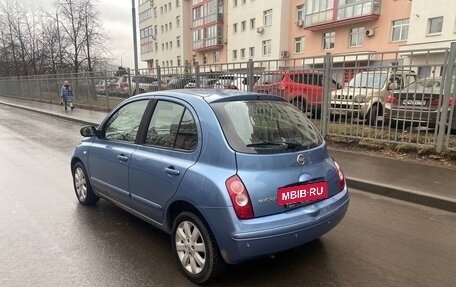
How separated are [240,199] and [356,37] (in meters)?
32.1

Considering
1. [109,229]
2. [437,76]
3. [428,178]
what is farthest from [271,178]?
[437,76]

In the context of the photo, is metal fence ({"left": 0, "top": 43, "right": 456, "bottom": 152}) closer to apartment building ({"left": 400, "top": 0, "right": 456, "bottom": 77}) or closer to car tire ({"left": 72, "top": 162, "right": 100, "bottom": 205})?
car tire ({"left": 72, "top": 162, "right": 100, "bottom": 205})

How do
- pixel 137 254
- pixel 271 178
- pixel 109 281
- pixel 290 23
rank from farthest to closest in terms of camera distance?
pixel 290 23
pixel 137 254
pixel 109 281
pixel 271 178

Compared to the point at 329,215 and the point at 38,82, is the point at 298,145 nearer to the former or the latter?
the point at 329,215

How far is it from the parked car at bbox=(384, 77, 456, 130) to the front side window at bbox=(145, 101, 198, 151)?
17.0ft

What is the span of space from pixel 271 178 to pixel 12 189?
4443mm

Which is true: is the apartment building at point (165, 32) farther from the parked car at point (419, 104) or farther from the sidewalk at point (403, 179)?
the sidewalk at point (403, 179)

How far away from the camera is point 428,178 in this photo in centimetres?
571

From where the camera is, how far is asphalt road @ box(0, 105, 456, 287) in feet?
10.1

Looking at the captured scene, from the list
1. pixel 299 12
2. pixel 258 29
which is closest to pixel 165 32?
pixel 258 29

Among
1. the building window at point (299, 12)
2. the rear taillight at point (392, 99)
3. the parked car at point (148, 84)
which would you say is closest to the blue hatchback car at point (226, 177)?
the rear taillight at point (392, 99)

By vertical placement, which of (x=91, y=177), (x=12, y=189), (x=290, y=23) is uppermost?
(x=290, y=23)

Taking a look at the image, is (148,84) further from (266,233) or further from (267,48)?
(267,48)

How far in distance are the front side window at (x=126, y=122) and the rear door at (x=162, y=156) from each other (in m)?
0.26
